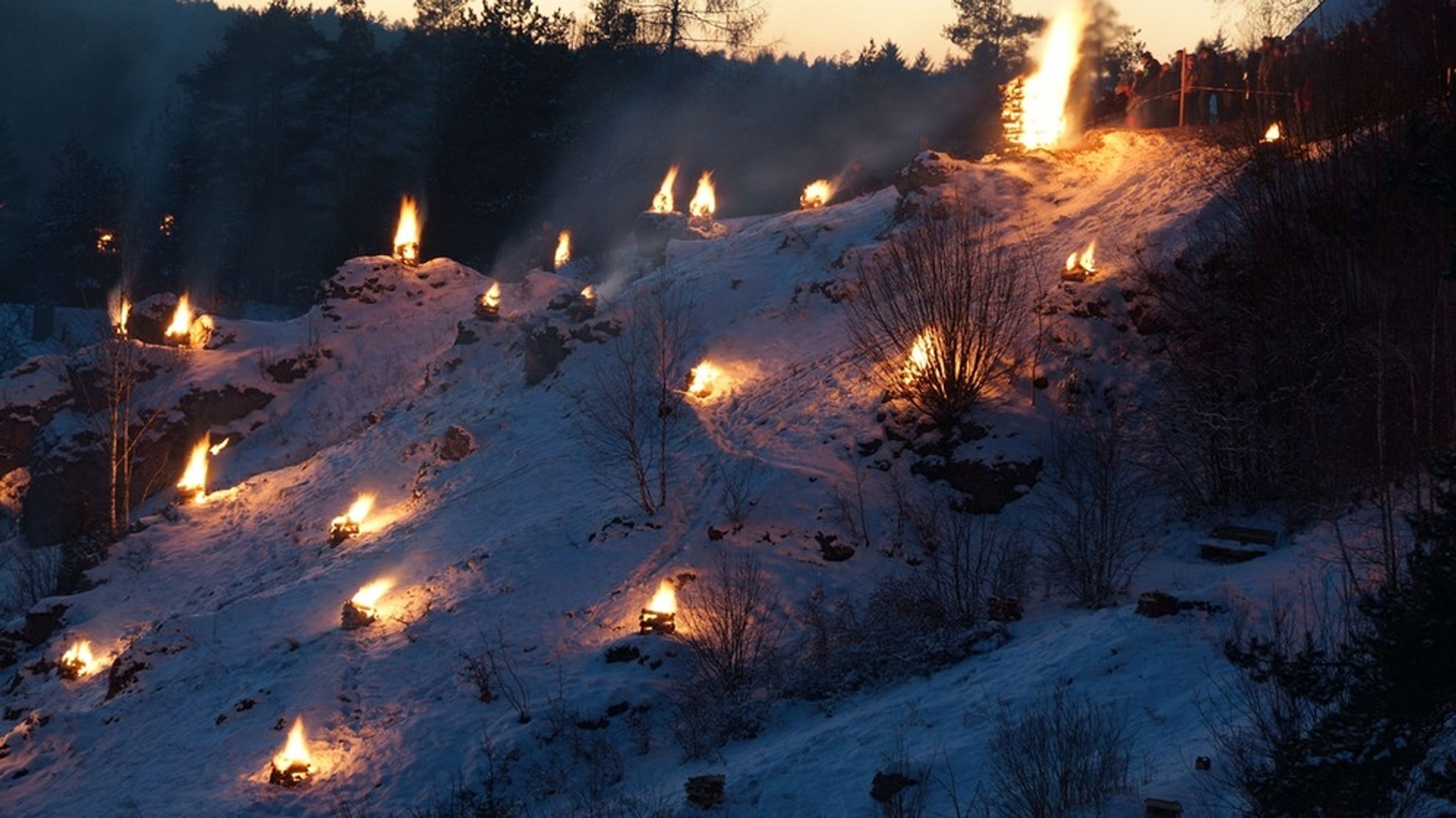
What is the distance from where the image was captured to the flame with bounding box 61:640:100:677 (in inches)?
744

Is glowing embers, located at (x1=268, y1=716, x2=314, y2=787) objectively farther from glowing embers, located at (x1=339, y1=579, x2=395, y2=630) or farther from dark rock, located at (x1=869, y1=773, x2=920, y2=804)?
dark rock, located at (x1=869, y1=773, x2=920, y2=804)

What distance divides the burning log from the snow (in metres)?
0.43

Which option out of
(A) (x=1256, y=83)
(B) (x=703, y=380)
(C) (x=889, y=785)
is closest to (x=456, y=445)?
(B) (x=703, y=380)

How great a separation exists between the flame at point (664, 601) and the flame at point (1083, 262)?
9.85m

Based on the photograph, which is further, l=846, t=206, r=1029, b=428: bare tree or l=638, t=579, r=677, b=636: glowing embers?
l=846, t=206, r=1029, b=428: bare tree

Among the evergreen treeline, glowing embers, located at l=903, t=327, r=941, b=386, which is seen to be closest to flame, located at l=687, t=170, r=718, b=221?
the evergreen treeline

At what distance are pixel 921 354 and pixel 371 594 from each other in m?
9.70

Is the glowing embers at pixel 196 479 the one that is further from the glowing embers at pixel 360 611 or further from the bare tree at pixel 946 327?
the bare tree at pixel 946 327

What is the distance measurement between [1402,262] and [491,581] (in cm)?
1339

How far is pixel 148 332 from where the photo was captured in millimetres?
32688

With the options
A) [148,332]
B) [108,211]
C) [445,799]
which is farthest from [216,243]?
[445,799]

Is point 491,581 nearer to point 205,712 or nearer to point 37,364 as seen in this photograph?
point 205,712

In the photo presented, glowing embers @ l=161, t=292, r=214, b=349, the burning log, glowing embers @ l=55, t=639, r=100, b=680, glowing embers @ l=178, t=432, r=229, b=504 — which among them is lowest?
glowing embers @ l=55, t=639, r=100, b=680

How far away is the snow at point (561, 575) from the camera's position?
35.9 feet
